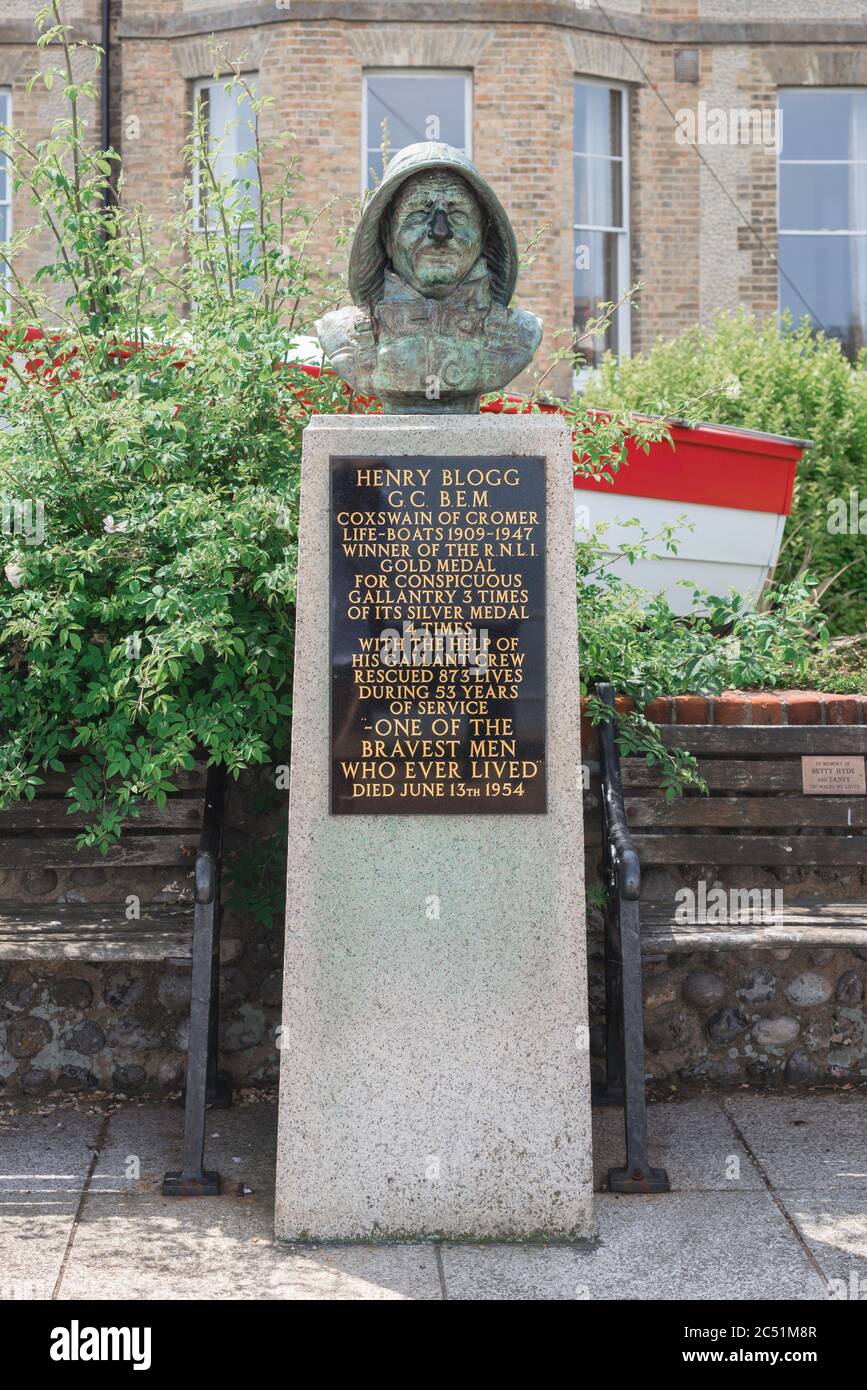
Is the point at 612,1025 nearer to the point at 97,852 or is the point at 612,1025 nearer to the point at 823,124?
the point at 97,852

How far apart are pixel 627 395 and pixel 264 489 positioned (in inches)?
225

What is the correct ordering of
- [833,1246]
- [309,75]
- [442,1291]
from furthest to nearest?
[309,75], [833,1246], [442,1291]

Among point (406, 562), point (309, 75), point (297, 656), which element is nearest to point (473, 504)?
point (406, 562)

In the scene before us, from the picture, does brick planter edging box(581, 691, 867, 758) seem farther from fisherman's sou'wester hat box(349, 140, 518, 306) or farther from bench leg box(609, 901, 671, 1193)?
fisherman's sou'wester hat box(349, 140, 518, 306)

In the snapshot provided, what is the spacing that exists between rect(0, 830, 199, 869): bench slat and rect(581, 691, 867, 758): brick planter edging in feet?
Answer: 5.22

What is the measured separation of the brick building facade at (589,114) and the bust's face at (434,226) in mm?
8589

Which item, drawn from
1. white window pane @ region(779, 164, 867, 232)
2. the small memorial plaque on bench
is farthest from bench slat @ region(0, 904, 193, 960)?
white window pane @ region(779, 164, 867, 232)

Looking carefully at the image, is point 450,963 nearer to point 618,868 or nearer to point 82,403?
point 618,868

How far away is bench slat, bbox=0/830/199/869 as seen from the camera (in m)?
5.21

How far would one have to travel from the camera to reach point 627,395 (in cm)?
1020

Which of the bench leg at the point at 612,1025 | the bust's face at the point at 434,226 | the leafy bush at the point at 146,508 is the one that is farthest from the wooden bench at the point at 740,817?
the bust's face at the point at 434,226

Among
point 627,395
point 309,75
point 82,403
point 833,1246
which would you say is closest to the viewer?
point 833,1246

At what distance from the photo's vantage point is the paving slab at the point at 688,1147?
4.62 meters

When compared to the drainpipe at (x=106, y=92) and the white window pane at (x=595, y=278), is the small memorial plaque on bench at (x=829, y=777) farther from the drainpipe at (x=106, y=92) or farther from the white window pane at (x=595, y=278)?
→ the drainpipe at (x=106, y=92)
